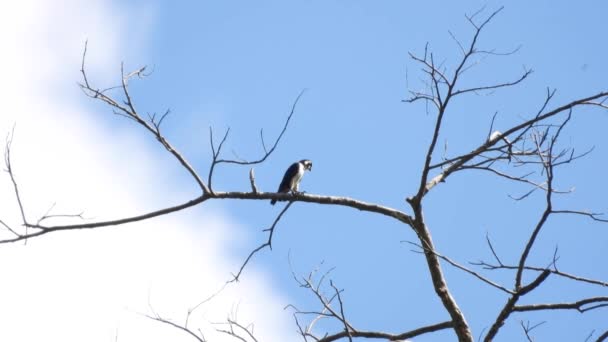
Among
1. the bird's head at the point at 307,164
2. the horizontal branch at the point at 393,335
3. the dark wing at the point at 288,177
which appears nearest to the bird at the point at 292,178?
the dark wing at the point at 288,177

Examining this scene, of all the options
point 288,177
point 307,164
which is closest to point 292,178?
point 288,177

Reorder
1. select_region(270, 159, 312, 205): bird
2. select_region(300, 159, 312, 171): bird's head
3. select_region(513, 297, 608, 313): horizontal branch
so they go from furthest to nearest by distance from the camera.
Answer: select_region(300, 159, 312, 171): bird's head
select_region(270, 159, 312, 205): bird
select_region(513, 297, 608, 313): horizontal branch

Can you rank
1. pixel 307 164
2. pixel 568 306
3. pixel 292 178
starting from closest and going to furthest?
pixel 568 306 < pixel 292 178 < pixel 307 164

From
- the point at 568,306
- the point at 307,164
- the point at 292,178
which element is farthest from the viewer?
the point at 307,164

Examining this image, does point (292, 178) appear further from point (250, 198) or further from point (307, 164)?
point (250, 198)

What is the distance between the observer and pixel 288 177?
10.2 metres

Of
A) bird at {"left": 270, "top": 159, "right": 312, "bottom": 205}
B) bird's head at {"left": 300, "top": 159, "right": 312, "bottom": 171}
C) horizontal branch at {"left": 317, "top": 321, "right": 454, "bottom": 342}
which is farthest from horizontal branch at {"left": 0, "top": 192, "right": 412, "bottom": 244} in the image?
bird's head at {"left": 300, "top": 159, "right": 312, "bottom": 171}

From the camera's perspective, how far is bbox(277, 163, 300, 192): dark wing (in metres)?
10.2

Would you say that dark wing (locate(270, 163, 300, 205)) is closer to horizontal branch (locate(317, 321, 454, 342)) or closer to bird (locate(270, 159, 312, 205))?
bird (locate(270, 159, 312, 205))

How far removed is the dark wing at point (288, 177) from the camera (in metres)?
10.2

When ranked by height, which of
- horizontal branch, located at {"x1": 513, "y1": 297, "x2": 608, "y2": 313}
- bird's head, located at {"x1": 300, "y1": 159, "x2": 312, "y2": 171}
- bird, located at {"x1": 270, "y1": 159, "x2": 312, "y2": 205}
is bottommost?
horizontal branch, located at {"x1": 513, "y1": 297, "x2": 608, "y2": 313}

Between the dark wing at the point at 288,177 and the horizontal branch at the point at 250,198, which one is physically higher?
the dark wing at the point at 288,177

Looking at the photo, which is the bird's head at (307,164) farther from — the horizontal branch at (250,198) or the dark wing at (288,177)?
the horizontal branch at (250,198)

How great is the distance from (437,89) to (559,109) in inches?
29.0
